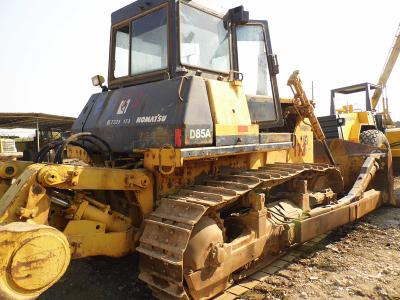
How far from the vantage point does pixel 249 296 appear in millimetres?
3670

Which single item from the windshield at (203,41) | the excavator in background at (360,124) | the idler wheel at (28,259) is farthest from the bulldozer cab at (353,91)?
the idler wheel at (28,259)

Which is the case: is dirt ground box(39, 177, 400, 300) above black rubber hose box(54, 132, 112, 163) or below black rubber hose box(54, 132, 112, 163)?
below

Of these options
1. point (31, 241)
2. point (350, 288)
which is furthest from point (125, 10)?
point (350, 288)

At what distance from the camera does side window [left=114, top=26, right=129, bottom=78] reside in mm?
4746

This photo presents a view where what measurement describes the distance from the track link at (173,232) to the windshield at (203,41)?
1.37 metres

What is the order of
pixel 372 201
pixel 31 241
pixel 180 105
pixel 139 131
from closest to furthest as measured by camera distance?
pixel 31 241 < pixel 180 105 < pixel 139 131 < pixel 372 201

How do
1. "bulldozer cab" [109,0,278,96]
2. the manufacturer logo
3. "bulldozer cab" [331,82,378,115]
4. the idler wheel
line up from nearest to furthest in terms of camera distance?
the idler wheel
"bulldozer cab" [109,0,278,96]
the manufacturer logo
"bulldozer cab" [331,82,378,115]

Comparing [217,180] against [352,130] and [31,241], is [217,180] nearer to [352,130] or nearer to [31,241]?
[31,241]

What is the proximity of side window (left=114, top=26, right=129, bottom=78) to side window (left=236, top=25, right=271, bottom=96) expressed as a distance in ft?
4.61

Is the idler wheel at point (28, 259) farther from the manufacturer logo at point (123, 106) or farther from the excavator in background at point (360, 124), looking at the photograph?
the excavator in background at point (360, 124)

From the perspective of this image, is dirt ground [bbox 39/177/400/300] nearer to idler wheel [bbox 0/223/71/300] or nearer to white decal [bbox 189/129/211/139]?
idler wheel [bbox 0/223/71/300]

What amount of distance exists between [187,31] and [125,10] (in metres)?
1.11

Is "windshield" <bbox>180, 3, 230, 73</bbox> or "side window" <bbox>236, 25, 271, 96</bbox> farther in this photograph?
"side window" <bbox>236, 25, 271, 96</bbox>

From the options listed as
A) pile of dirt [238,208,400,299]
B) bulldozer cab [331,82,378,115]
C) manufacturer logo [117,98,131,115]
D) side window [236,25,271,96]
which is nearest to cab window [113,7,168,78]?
manufacturer logo [117,98,131,115]
